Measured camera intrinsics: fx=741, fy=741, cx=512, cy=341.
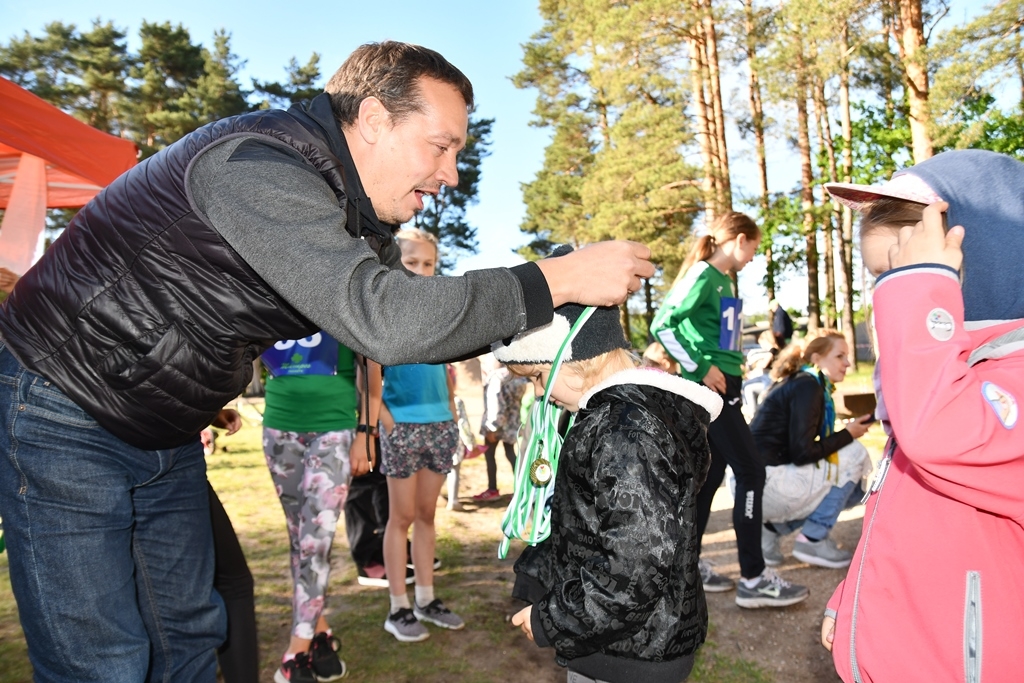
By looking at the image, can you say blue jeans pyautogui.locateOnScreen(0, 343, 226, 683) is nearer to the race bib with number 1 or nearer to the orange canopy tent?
the orange canopy tent

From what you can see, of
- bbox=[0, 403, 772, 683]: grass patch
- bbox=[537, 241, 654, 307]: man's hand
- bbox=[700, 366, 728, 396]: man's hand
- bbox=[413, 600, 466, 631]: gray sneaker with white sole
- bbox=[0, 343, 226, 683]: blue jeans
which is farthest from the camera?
bbox=[700, 366, 728, 396]: man's hand

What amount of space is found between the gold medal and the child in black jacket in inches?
3.5

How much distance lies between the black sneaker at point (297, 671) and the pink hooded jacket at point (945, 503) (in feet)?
8.41

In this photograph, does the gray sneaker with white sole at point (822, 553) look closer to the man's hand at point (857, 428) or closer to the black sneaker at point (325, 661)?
the man's hand at point (857, 428)

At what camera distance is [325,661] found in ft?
11.2

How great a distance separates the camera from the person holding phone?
4.69 metres

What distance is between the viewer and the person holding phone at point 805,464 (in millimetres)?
4691

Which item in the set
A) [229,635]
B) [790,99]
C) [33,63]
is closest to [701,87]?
[790,99]

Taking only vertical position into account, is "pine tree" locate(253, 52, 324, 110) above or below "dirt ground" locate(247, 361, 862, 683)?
above

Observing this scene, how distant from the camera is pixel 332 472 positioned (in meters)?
3.44

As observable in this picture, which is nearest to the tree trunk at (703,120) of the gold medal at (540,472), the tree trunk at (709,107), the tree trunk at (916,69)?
the tree trunk at (709,107)

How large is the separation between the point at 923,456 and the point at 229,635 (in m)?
2.17

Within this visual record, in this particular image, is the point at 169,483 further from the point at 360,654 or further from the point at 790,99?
the point at 790,99

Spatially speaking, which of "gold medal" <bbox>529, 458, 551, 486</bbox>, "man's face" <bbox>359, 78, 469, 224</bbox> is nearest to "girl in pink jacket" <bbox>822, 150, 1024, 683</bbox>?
"gold medal" <bbox>529, 458, 551, 486</bbox>
